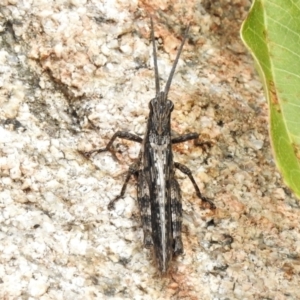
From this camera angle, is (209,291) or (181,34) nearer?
(209,291)

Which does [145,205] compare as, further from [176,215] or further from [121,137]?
[121,137]

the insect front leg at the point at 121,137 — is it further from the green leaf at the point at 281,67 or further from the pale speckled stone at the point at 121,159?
the green leaf at the point at 281,67

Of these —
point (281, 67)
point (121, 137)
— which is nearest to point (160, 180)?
point (121, 137)

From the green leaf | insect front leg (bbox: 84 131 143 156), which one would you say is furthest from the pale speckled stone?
the green leaf

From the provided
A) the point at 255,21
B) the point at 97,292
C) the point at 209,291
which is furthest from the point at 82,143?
the point at 255,21

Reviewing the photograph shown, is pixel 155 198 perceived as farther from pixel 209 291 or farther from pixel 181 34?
pixel 181 34

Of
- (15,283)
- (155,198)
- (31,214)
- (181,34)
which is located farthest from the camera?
(181,34)

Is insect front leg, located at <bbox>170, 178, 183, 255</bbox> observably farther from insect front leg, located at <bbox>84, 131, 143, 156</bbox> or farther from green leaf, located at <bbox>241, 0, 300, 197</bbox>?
green leaf, located at <bbox>241, 0, 300, 197</bbox>
